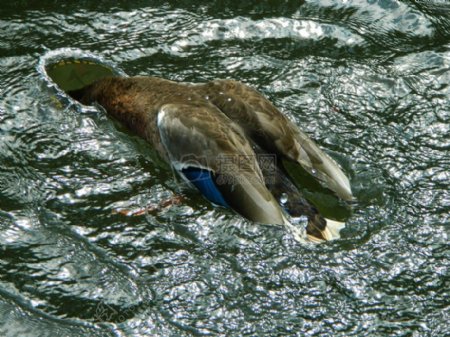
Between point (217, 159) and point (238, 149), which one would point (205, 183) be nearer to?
point (217, 159)

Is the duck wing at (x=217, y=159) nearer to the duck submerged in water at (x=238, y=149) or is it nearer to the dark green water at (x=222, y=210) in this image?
the duck submerged in water at (x=238, y=149)

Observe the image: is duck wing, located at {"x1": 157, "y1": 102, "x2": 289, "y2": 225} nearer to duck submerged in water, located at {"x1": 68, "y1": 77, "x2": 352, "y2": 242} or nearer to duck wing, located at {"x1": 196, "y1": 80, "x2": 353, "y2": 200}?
duck submerged in water, located at {"x1": 68, "y1": 77, "x2": 352, "y2": 242}

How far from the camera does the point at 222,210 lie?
5.53 metres

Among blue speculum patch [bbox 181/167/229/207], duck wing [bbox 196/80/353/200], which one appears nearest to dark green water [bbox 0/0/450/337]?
blue speculum patch [bbox 181/167/229/207]

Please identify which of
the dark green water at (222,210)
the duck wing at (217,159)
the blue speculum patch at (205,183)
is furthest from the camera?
the blue speculum patch at (205,183)

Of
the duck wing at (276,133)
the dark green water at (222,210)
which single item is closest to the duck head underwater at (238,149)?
the duck wing at (276,133)

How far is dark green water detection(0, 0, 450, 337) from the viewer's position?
4.84 metres

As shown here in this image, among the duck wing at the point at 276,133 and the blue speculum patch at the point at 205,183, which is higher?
the duck wing at the point at 276,133

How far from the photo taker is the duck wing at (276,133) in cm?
559

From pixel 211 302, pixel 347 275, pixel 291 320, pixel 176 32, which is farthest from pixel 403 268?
pixel 176 32

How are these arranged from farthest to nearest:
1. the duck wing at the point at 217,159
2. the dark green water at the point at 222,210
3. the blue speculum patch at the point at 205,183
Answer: the blue speculum patch at the point at 205,183 < the duck wing at the point at 217,159 < the dark green water at the point at 222,210

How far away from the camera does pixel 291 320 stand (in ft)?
15.6

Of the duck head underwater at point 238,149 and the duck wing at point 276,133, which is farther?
the duck wing at point 276,133

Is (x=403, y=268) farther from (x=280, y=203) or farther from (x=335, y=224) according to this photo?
(x=280, y=203)
